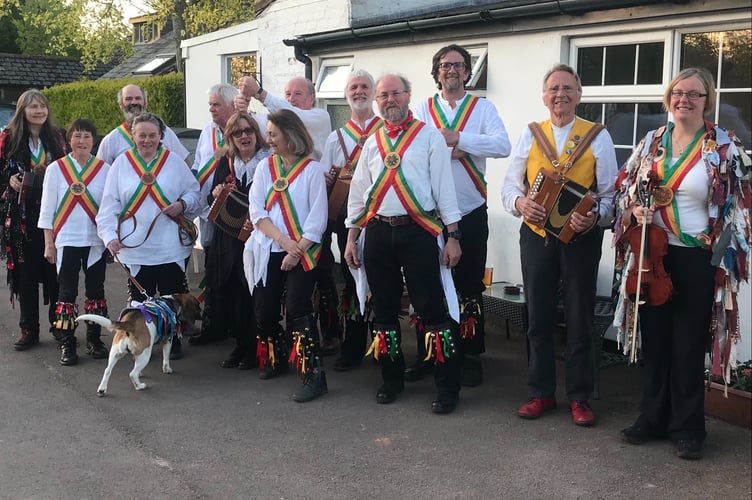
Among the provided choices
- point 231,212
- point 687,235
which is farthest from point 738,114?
point 231,212

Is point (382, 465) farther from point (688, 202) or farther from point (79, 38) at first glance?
point (79, 38)

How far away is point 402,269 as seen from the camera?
542cm

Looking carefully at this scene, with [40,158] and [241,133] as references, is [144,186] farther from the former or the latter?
[40,158]

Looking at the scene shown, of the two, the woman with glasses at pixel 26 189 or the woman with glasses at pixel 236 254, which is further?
the woman with glasses at pixel 26 189

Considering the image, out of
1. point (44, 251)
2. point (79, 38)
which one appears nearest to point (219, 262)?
point (44, 251)

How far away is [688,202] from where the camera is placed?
174 inches

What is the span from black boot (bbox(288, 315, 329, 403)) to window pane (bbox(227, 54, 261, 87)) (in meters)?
7.23

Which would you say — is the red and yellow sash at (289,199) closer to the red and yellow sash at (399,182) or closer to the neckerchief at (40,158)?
the red and yellow sash at (399,182)

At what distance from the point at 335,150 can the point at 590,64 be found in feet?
7.65

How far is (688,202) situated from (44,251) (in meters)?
4.97

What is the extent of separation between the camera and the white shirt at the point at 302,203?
5.55m

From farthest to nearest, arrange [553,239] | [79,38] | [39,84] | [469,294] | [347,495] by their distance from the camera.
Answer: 1. [39,84]
2. [79,38]
3. [469,294]
4. [553,239]
5. [347,495]

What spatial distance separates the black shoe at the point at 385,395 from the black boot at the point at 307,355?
420mm

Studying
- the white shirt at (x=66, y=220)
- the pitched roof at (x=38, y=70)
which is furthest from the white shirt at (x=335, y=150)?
the pitched roof at (x=38, y=70)
